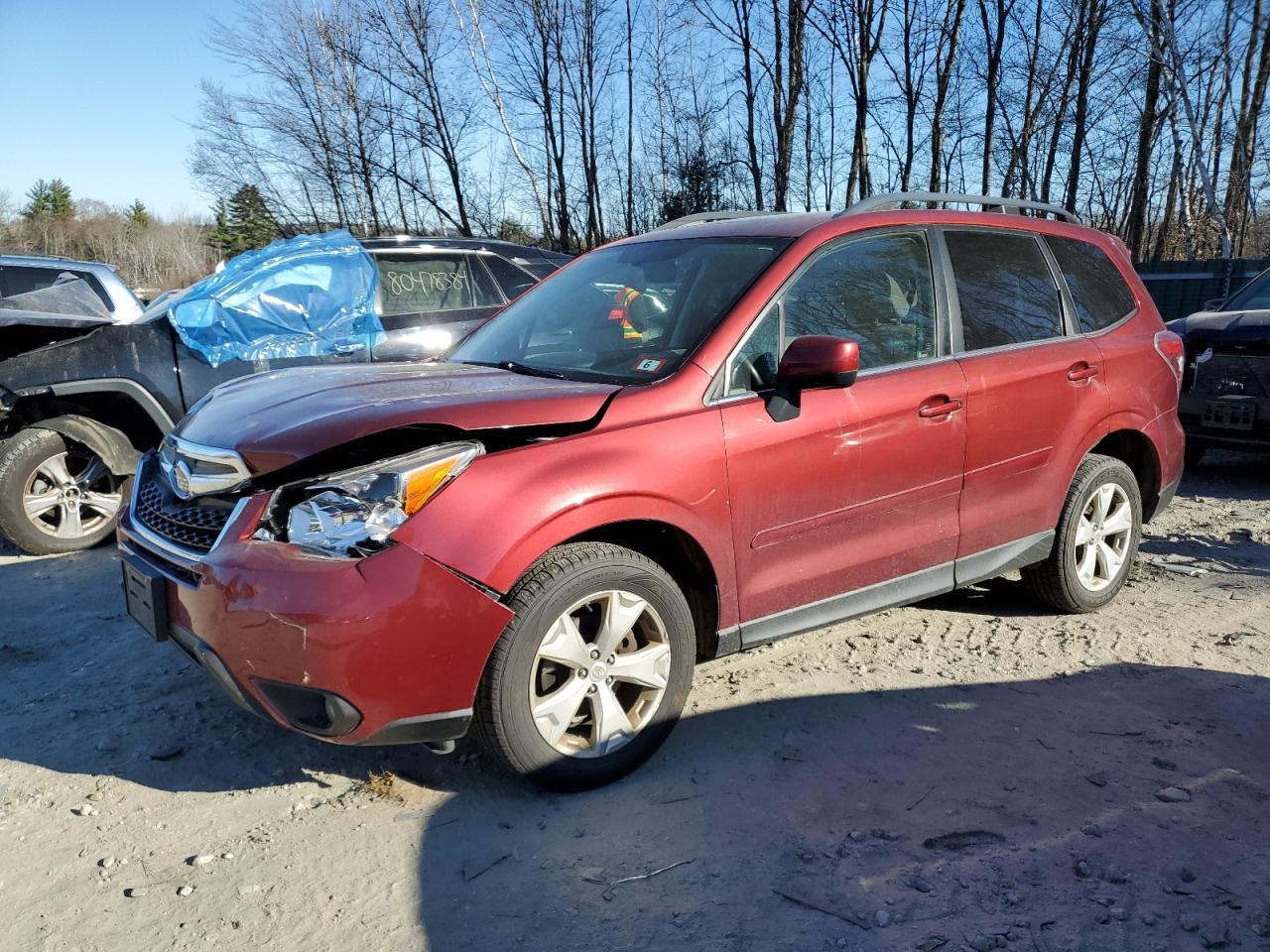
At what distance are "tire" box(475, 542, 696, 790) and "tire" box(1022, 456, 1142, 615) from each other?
82.5 inches

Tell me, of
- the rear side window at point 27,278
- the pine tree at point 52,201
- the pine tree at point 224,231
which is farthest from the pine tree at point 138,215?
the rear side window at point 27,278

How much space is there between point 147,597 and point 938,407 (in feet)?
9.25

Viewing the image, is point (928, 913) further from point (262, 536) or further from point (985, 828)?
point (262, 536)

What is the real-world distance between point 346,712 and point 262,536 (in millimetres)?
531

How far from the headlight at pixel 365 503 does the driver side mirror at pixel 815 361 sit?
3.84 feet

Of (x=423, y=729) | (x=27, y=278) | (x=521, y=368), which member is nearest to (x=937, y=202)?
(x=521, y=368)

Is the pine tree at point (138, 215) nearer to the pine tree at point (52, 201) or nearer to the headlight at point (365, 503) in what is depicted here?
the pine tree at point (52, 201)

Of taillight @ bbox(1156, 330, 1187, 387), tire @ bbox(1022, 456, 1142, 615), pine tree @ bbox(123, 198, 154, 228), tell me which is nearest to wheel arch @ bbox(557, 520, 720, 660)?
tire @ bbox(1022, 456, 1142, 615)

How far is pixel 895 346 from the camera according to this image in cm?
366

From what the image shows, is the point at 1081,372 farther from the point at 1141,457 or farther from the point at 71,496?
the point at 71,496

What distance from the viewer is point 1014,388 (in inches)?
153

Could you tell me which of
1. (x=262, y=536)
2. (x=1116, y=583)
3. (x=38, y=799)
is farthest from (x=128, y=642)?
(x=1116, y=583)

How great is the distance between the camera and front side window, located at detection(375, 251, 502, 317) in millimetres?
6809

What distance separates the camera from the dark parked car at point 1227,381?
22.5ft
